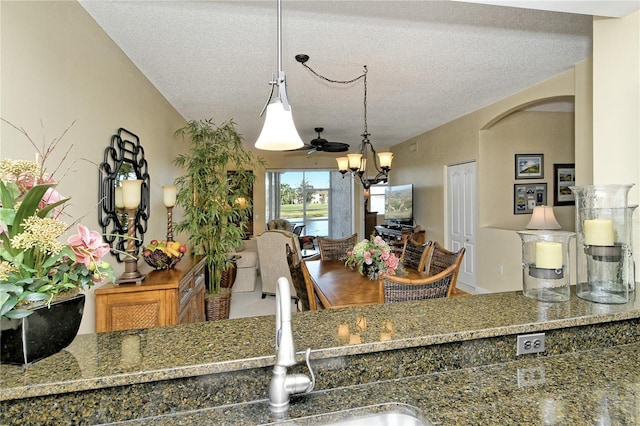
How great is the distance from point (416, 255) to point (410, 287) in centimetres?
161

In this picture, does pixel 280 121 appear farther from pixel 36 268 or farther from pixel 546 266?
pixel 546 266

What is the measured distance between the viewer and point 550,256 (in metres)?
1.40

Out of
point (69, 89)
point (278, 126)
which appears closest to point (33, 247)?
point (278, 126)

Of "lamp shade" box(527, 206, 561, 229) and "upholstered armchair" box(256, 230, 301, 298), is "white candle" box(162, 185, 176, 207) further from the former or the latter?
"lamp shade" box(527, 206, 561, 229)

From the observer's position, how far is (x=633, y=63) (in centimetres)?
169

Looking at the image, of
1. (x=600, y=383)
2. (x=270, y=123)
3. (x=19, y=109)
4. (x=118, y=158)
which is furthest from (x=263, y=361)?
(x=118, y=158)

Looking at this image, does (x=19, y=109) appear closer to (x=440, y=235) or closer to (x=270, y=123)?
(x=270, y=123)

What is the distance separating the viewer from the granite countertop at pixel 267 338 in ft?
2.73

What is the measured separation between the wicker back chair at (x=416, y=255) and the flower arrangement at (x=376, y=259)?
44 centimetres

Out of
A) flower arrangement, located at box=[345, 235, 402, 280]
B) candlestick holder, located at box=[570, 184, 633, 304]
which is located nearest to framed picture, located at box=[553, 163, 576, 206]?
flower arrangement, located at box=[345, 235, 402, 280]

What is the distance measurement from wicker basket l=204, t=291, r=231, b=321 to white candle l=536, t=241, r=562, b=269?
3.16 m

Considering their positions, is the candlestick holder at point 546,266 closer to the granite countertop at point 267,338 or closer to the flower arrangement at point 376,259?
the granite countertop at point 267,338

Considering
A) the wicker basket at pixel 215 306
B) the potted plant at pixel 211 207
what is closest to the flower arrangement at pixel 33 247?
the potted plant at pixel 211 207

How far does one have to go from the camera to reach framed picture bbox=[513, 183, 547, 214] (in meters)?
5.14
